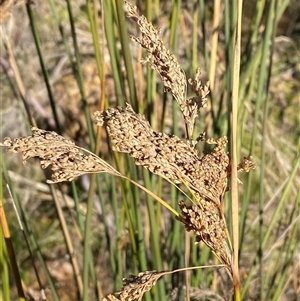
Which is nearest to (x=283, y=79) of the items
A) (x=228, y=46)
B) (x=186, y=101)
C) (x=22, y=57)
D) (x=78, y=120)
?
(x=78, y=120)

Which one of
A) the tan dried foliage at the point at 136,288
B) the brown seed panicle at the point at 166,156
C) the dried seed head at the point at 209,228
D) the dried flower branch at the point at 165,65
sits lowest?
the tan dried foliage at the point at 136,288

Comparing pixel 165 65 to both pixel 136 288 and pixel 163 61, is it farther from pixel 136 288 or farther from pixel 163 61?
pixel 136 288

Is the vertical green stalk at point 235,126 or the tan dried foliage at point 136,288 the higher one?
the vertical green stalk at point 235,126

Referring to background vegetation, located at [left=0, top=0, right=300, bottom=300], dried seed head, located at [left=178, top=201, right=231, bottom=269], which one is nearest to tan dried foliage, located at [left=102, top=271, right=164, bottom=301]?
dried seed head, located at [left=178, top=201, right=231, bottom=269]

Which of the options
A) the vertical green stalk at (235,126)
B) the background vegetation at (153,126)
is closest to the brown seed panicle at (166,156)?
the vertical green stalk at (235,126)

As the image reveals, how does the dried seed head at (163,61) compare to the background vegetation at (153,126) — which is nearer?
the dried seed head at (163,61)

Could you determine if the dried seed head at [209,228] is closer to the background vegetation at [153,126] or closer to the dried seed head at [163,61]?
the dried seed head at [163,61]

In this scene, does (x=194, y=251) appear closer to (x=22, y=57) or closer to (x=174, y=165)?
(x=174, y=165)

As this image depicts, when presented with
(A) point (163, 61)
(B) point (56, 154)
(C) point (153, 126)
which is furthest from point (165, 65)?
(C) point (153, 126)
